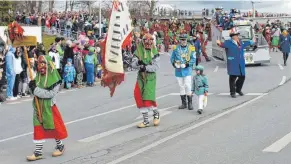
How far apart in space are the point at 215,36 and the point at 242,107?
17.4 meters

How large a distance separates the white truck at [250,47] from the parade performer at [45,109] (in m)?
16.7

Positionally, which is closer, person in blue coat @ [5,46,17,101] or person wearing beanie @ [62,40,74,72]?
person in blue coat @ [5,46,17,101]

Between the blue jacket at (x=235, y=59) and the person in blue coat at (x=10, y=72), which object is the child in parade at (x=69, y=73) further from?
the blue jacket at (x=235, y=59)

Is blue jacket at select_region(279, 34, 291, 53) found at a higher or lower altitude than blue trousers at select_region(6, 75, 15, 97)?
higher

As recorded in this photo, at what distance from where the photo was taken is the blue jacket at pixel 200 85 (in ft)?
39.2

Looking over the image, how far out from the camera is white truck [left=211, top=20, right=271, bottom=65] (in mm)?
23922

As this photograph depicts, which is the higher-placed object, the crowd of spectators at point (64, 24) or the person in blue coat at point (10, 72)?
the crowd of spectators at point (64, 24)

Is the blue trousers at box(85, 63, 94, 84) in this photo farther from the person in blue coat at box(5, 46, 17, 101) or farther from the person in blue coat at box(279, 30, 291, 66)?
the person in blue coat at box(279, 30, 291, 66)

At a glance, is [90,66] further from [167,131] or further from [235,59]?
[167,131]

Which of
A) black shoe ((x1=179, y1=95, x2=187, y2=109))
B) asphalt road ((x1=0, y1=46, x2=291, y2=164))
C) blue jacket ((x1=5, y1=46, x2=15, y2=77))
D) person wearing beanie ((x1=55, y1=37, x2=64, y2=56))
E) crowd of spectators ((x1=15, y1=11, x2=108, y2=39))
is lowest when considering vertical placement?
asphalt road ((x1=0, y1=46, x2=291, y2=164))

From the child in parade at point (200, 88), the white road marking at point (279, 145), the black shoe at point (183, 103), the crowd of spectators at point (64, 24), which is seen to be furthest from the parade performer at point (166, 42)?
the white road marking at point (279, 145)

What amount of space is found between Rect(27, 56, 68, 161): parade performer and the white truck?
54.9ft

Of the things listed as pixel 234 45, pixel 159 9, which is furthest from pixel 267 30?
pixel 159 9

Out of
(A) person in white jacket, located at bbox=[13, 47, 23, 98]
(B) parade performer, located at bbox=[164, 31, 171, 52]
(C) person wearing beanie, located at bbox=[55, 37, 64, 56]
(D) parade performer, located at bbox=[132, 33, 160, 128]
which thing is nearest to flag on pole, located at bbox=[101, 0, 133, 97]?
(D) parade performer, located at bbox=[132, 33, 160, 128]
